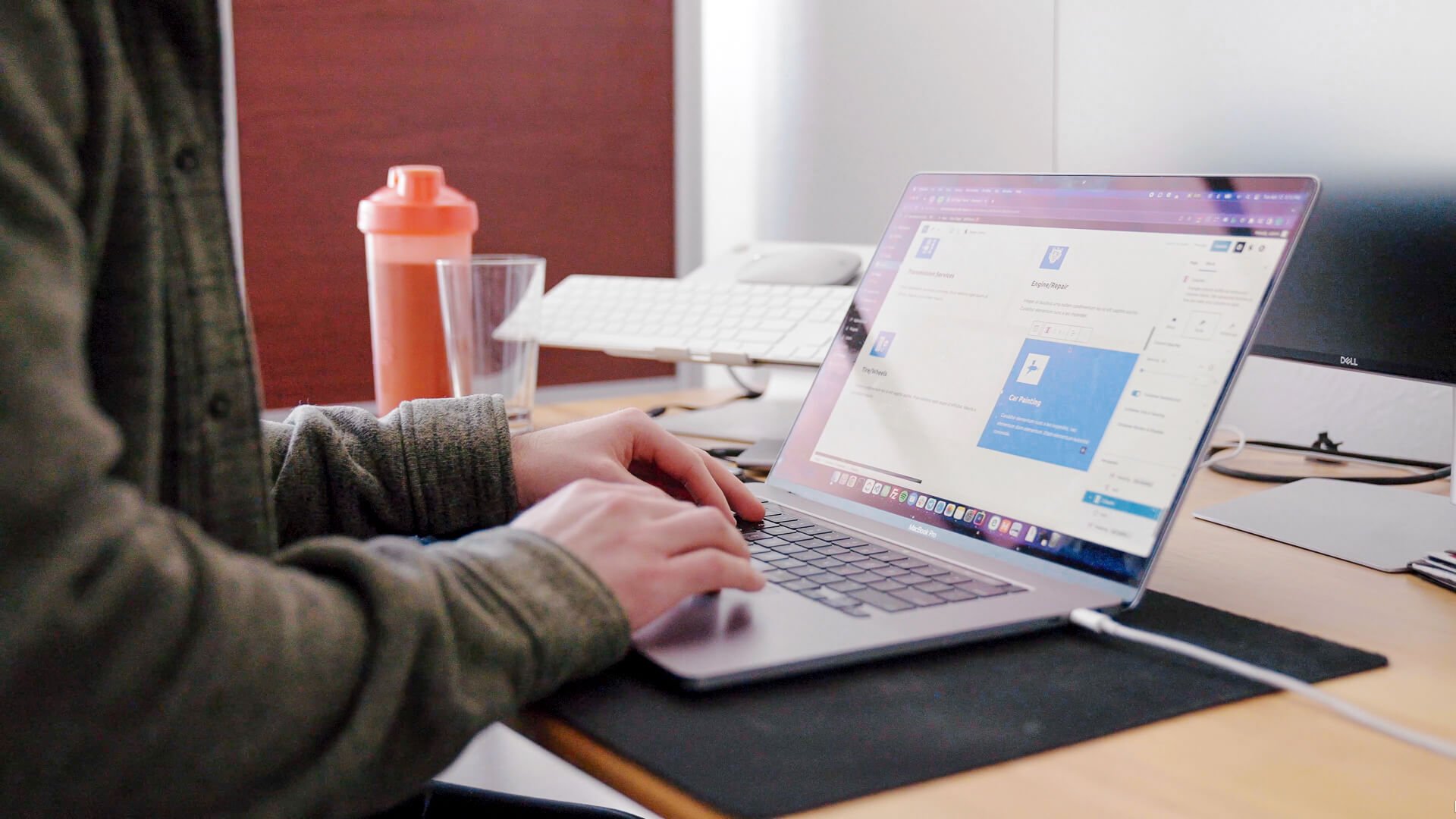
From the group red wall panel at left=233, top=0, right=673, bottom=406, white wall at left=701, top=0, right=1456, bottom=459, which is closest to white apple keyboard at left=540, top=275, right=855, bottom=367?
white wall at left=701, top=0, right=1456, bottom=459

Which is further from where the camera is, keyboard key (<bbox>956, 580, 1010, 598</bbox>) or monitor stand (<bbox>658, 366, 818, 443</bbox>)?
monitor stand (<bbox>658, 366, 818, 443</bbox>)

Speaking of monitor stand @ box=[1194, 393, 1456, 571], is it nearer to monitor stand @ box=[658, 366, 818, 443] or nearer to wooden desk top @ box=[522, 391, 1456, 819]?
wooden desk top @ box=[522, 391, 1456, 819]

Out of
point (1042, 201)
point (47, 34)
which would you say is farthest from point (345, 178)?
point (47, 34)

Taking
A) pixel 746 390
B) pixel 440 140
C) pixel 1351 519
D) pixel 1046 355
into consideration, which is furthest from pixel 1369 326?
pixel 440 140

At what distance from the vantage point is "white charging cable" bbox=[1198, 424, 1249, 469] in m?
1.03

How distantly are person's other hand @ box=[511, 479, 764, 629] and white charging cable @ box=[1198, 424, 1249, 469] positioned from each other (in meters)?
0.58

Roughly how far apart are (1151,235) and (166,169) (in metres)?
0.49

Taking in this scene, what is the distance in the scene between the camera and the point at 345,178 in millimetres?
1450

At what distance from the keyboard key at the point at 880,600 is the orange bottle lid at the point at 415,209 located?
0.66 m

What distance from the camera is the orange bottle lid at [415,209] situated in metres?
1.10

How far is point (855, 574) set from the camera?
0.63 metres

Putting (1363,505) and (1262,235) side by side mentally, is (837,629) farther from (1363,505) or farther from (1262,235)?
(1363,505)

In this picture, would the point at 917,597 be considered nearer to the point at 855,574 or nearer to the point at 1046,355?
the point at 855,574

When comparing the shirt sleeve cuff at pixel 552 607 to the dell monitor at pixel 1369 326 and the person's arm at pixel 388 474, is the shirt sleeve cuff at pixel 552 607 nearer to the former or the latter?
the person's arm at pixel 388 474
